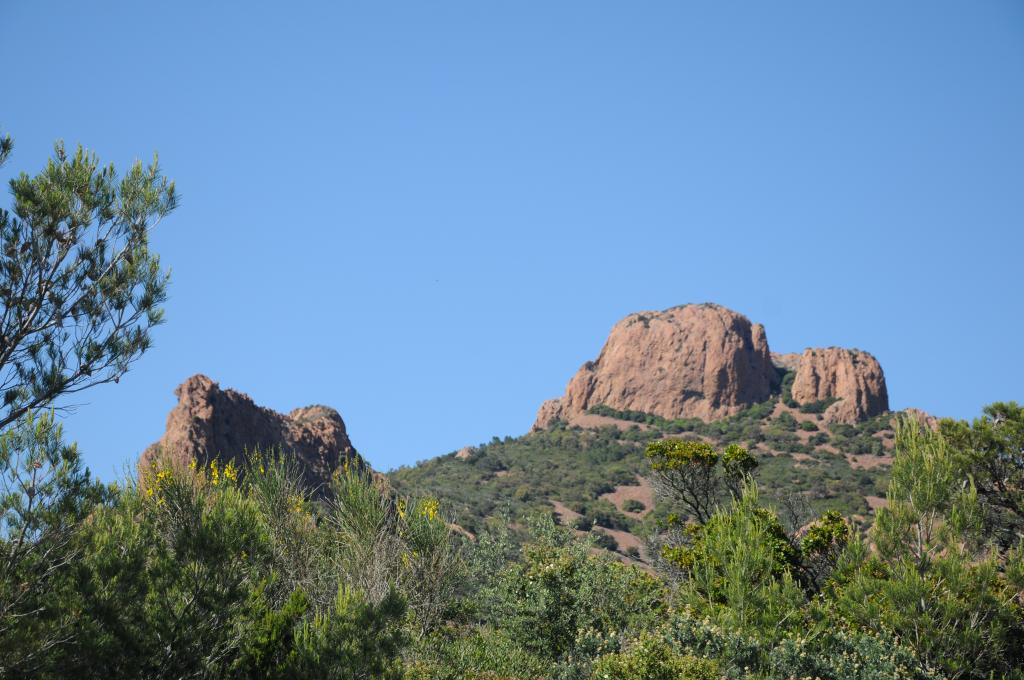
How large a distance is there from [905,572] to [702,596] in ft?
20.7

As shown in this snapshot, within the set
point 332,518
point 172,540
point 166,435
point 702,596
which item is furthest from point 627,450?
point 172,540

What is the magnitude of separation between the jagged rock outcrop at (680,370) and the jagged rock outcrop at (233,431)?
77.3 m

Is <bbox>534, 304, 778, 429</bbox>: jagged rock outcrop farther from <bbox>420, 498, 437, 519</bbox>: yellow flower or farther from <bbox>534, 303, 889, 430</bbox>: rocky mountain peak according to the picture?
<bbox>420, 498, 437, 519</bbox>: yellow flower

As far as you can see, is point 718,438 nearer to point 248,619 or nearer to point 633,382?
point 633,382

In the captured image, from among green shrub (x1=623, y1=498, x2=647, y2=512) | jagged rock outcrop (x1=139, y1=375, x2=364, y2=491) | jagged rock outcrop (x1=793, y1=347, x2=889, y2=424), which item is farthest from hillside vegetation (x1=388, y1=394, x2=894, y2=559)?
jagged rock outcrop (x1=139, y1=375, x2=364, y2=491)

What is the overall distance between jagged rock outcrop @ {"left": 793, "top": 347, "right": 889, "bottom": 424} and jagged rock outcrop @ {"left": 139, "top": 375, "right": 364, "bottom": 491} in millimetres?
77740

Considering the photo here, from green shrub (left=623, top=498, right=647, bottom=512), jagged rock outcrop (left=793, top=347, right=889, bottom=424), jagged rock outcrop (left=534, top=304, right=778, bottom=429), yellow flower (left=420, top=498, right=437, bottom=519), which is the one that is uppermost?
jagged rock outcrop (left=534, top=304, right=778, bottom=429)

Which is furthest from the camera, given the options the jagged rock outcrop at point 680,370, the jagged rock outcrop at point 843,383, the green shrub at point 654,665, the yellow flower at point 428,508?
the jagged rock outcrop at point 680,370

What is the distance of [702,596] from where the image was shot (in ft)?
104

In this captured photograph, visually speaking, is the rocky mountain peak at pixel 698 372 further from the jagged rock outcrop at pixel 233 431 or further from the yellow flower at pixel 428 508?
the yellow flower at pixel 428 508

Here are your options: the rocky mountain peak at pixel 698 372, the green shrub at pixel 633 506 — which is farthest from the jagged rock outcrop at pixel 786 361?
the green shrub at pixel 633 506

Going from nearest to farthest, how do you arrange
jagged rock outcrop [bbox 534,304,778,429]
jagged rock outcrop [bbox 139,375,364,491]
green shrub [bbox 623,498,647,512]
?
jagged rock outcrop [bbox 139,375,364,491] → green shrub [bbox 623,498,647,512] → jagged rock outcrop [bbox 534,304,778,429]

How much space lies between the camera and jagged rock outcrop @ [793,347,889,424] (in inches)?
4877

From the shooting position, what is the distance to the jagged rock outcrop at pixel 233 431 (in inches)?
2191
